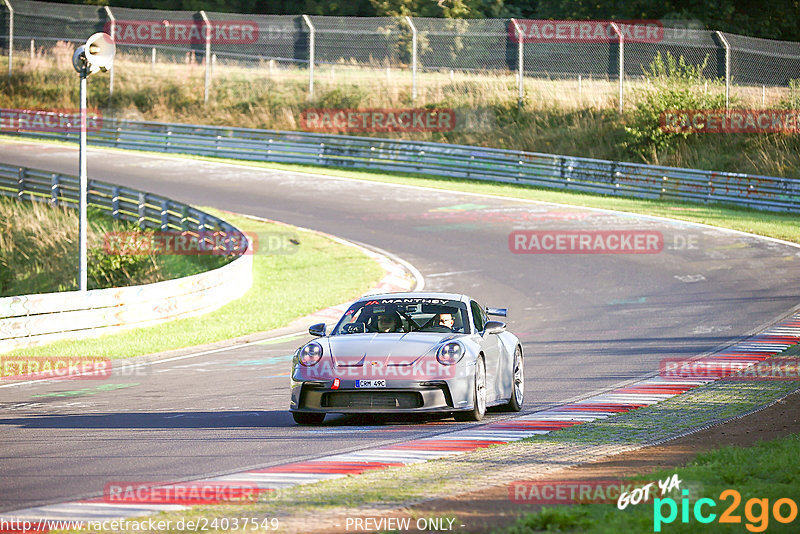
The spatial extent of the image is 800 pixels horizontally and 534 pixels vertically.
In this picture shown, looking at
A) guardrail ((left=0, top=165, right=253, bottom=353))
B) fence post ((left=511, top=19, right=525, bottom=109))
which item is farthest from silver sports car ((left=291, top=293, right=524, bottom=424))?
fence post ((left=511, top=19, right=525, bottom=109))

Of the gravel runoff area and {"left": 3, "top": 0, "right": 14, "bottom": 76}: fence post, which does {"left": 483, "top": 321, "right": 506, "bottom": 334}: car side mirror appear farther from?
{"left": 3, "top": 0, "right": 14, "bottom": 76}: fence post

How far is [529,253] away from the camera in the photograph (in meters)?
25.9

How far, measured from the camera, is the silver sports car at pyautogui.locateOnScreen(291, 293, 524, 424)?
10047 mm

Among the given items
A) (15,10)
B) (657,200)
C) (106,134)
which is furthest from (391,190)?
(15,10)

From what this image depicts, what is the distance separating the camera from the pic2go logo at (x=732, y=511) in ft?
19.5

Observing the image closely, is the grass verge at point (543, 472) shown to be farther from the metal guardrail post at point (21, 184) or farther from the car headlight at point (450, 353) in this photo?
Result: the metal guardrail post at point (21, 184)

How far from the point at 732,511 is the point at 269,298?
17.2m

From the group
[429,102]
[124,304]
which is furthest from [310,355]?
[429,102]

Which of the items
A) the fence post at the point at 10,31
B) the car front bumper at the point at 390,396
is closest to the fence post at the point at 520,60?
the fence post at the point at 10,31

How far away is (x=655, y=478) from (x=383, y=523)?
2.08 metres

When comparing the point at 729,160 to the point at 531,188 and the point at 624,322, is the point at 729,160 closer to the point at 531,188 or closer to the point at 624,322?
the point at 531,188

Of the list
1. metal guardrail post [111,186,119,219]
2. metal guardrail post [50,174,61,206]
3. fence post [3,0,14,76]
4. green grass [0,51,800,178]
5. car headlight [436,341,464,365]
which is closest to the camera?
car headlight [436,341,464,365]

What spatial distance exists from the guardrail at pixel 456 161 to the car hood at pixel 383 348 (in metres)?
24.2

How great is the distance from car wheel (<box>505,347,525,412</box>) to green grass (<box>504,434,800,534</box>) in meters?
3.33
